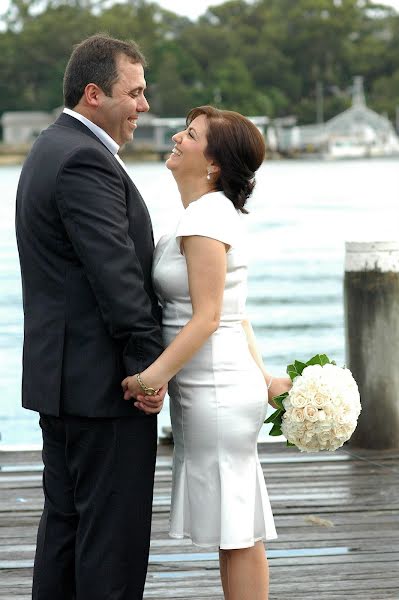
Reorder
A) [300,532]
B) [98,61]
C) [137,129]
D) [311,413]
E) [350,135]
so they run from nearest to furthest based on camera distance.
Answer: [98,61], [311,413], [300,532], [137,129], [350,135]

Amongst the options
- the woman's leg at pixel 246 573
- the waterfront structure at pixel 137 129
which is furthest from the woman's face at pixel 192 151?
the waterfront structure at pixel 137 129

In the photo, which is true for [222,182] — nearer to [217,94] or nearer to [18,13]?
[217,94]

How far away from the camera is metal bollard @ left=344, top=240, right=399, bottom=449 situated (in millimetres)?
6074

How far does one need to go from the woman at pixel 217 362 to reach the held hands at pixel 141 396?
8 centimetres

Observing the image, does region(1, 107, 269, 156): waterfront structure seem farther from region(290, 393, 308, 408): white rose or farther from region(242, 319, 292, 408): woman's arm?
region(290, 393, 308, 408): white rose

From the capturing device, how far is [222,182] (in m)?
3.29

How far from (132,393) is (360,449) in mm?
3130

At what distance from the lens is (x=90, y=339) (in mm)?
3176

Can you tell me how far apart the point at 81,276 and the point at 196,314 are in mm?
295

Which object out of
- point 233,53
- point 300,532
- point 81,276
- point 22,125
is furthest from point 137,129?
point 81,276

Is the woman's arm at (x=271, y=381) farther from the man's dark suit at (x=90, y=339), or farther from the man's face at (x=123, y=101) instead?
the man's face at (x=123, y=101)

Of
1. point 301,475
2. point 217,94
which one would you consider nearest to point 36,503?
point 301,475

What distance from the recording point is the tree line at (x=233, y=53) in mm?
135000

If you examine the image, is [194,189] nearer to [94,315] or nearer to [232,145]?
[232,145]
